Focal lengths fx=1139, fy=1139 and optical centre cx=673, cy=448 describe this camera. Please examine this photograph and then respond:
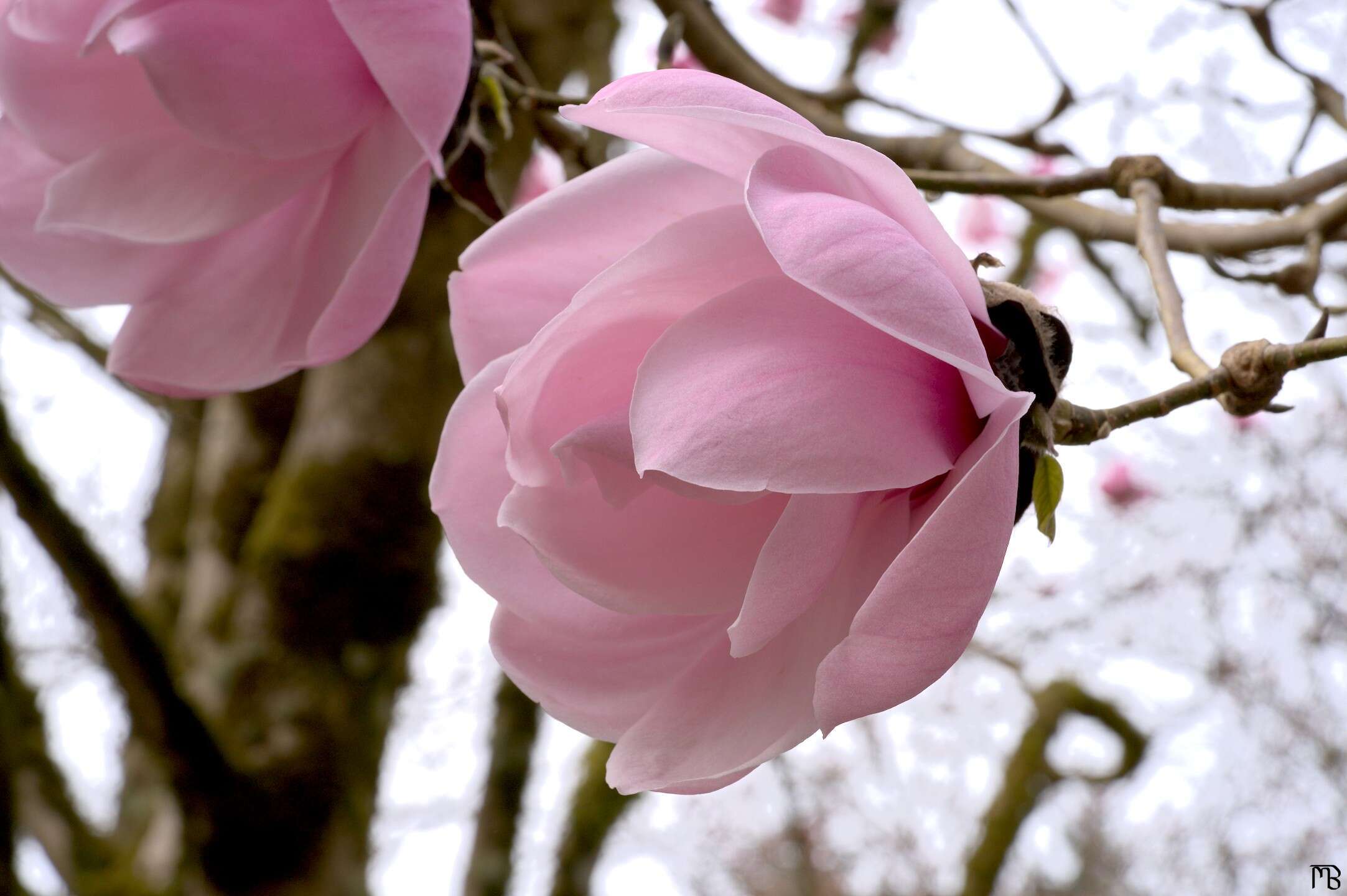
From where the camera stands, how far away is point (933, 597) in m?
0.24

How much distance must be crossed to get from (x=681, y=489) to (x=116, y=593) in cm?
82

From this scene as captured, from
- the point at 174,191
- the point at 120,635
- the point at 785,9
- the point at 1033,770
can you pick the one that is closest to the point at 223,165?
the point at 174,191

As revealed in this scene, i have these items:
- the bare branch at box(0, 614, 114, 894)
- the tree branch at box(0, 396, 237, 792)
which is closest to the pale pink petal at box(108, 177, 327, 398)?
the tree branch at box(0, 396, 237, 792)

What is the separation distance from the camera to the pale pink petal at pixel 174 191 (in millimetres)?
A: 392

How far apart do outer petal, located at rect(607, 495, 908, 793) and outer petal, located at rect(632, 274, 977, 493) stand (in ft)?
0.11

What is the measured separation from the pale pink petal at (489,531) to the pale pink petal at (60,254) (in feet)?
0.57

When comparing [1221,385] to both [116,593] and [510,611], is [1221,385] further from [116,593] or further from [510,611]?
[116,593]

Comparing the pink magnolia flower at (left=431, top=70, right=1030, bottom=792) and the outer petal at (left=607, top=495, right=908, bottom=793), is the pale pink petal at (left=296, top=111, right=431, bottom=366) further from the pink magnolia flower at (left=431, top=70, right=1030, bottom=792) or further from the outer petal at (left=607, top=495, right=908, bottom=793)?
the outer petal at (left=607, top=495, right=908, bottom=793)

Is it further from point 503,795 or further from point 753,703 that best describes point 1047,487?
point 503,795

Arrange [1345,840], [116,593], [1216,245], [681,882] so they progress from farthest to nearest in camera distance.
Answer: [681,882]
[1345,840]
[116,593]
[1216,245]

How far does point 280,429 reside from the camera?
1.75 m

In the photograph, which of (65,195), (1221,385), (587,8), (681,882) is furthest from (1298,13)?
(681,882)

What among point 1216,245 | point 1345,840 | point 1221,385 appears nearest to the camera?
point 1221,385

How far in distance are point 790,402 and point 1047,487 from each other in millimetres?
95
